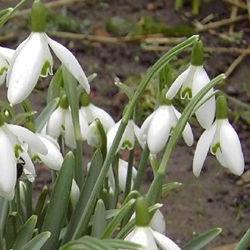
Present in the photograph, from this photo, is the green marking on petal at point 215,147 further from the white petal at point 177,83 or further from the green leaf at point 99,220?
the green leaf at point 99,220

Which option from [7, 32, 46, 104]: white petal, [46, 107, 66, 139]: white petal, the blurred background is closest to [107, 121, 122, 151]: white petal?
[46, 107, 66, 139]: white petal

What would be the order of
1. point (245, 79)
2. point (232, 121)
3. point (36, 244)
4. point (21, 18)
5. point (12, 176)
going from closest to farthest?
1. point (12, 176)
2. point (36, 244)
3. point (232, 121)
4. point (245, 79)
5. point (21, 18)

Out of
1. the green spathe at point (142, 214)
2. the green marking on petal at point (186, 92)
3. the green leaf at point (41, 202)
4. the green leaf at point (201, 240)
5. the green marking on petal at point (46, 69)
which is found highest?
the green marking on petal at point (46, 69)

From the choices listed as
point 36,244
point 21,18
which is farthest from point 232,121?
point 36,244

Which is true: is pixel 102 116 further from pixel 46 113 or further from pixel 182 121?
pixel 182 121

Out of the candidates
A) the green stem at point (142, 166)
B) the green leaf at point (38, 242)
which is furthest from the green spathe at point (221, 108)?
the green leaf at point (38, 242)

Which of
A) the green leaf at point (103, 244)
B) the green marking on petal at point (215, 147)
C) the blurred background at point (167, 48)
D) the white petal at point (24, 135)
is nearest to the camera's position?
the green leaf at point (103, 244)

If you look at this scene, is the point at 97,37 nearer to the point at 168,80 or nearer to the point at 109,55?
the point at 109,55
